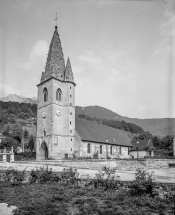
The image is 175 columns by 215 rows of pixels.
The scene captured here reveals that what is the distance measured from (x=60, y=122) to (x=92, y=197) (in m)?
38.0

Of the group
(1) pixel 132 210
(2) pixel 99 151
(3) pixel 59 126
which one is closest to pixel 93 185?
(1) pixel 132 210

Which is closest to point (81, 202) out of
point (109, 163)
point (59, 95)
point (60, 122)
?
point (109, 163)

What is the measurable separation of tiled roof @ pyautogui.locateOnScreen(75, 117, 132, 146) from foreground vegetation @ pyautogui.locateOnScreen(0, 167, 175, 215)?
35.9 metres

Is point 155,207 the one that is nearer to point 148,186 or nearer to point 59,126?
point 148,186

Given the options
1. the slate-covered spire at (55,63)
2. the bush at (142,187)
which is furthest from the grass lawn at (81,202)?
the slate-covered spire at (55,63)

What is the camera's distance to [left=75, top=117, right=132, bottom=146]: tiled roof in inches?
1959

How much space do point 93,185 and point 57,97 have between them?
3771cm

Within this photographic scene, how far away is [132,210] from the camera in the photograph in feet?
25.0

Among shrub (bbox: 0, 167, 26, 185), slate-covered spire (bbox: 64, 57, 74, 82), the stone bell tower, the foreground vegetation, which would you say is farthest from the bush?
slate-covered spire (bbox: 64, 57, 74, 82)

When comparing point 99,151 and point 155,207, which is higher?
point 155,207

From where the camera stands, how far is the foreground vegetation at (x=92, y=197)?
306 inches

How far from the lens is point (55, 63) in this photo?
162 ft

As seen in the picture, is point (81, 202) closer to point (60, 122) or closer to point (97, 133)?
point (60, 122)

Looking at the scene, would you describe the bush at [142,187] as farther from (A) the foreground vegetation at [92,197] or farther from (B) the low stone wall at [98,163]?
(B) the low stone wall at [98,163]
